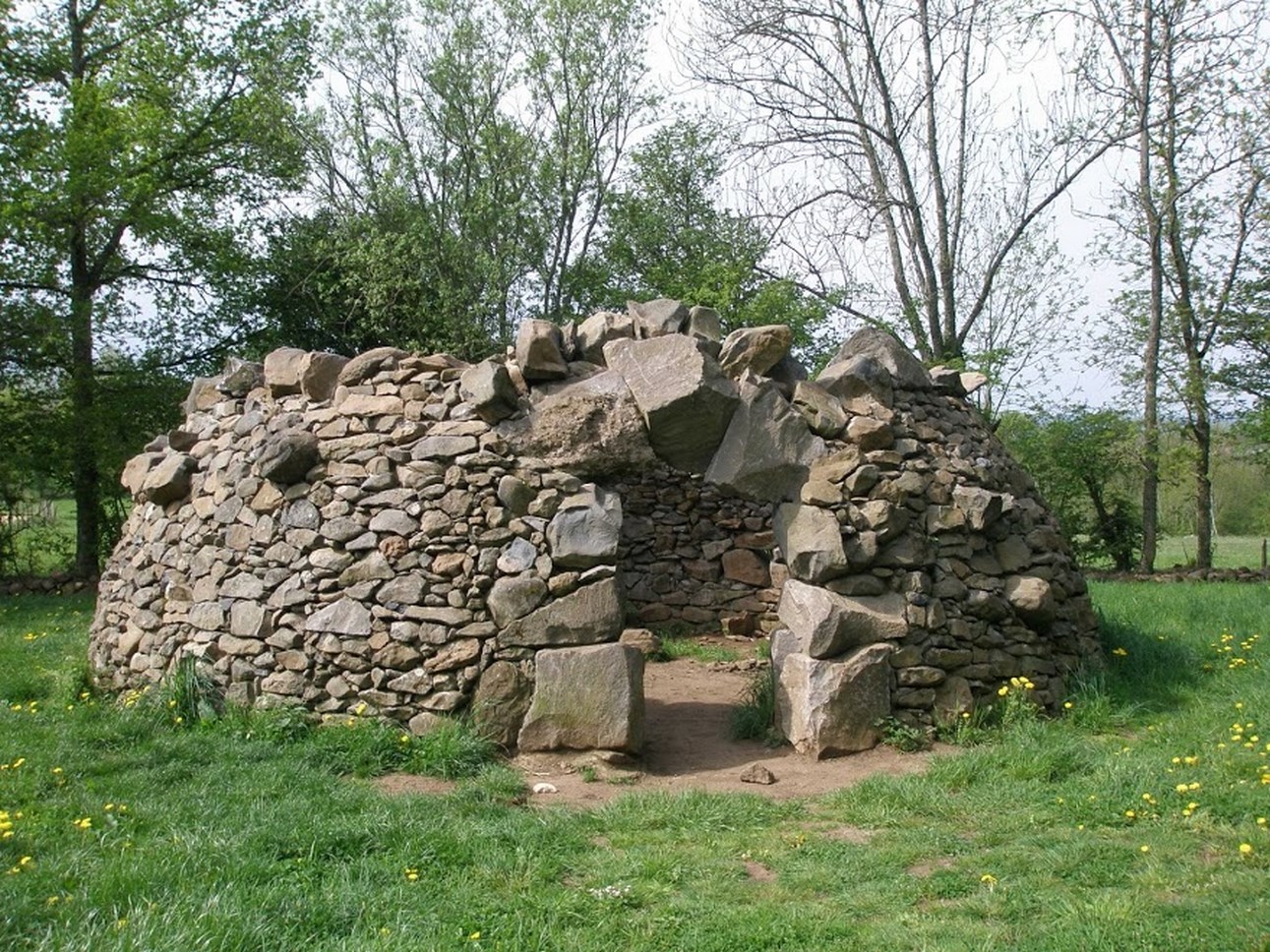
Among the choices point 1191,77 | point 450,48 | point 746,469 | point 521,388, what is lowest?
point 746,469

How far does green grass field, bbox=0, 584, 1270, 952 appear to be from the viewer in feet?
11.4

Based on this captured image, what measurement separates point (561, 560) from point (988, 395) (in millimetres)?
13593

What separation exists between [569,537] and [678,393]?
1109 mm

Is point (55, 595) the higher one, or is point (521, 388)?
point (521, 388)

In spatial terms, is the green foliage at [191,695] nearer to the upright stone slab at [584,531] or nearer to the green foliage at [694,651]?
the upright stone slab at [584,531]

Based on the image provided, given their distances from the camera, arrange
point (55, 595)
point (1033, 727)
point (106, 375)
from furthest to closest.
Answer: point (106, 375), point (55, 595), point (1033, 727)

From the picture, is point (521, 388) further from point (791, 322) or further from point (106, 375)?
point (106, 375)

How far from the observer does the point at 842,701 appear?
586 centimetres

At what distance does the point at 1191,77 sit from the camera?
15.6 m

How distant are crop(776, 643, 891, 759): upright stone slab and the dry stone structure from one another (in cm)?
1

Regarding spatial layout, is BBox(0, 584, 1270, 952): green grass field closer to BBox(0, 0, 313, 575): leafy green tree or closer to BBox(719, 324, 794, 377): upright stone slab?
BBox(719, 324, 794, 377): upright stone slab

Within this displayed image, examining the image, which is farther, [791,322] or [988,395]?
[988,395]

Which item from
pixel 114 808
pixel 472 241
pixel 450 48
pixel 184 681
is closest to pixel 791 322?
pixel 472 241

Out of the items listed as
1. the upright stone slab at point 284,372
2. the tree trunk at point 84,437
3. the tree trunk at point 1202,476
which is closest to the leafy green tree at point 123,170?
the tree trunk at point 84,437
